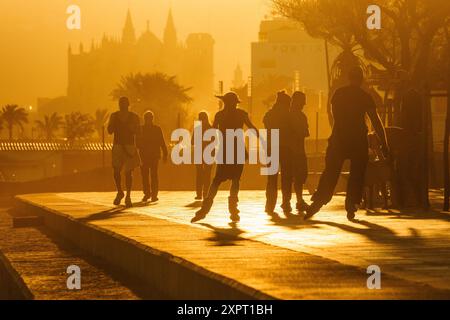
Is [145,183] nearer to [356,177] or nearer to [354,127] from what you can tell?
[356,177]

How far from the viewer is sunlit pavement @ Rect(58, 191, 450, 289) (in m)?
9.51

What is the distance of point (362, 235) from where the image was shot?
12.6m

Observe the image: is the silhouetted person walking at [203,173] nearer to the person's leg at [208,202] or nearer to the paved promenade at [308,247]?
the paved promenade at [308,247]

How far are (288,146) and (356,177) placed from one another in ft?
10.1

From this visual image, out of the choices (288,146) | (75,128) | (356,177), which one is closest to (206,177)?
(288,146)

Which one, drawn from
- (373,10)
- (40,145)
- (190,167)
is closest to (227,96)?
(373,10)

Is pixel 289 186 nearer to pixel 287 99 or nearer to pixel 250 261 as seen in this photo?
pixel 287 99

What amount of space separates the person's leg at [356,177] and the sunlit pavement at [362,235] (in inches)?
9.7

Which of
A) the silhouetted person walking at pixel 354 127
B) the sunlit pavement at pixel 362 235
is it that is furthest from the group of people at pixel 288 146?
the sunlit pavement at pixel 362 235

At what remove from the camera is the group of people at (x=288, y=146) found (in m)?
14.9

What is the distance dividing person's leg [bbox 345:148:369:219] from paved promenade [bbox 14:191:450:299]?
0.79 ft

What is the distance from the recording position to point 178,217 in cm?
1648

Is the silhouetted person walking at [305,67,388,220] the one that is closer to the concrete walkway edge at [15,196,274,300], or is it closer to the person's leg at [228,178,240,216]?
the person's leg at [228,178,240,216]
